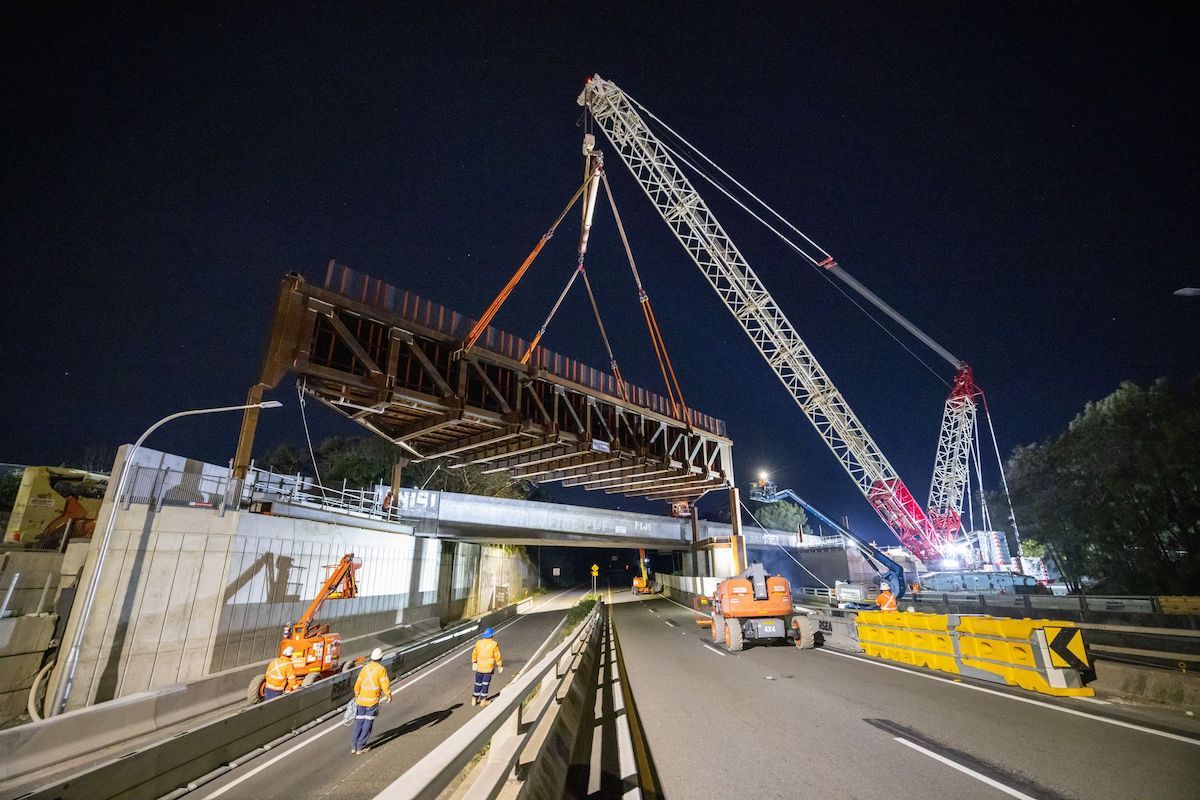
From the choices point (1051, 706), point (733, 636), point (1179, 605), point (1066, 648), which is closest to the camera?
point (1051, 706)

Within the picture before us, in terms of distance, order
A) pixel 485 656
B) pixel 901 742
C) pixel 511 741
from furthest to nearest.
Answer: pixel 485 656 < pixel 901 742 < pixel 511 741

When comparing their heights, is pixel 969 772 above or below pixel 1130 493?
below

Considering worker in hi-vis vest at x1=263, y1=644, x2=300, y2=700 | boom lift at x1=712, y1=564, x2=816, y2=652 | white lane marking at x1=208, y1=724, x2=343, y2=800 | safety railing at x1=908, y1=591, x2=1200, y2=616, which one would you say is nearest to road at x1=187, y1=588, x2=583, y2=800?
white lane marking at x1=208, y1=724, x2=343, y2=800

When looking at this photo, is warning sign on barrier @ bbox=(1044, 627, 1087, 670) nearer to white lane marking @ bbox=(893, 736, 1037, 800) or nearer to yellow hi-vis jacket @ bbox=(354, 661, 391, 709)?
white lane marking @ bbox=(893, 736, 1037, 800)

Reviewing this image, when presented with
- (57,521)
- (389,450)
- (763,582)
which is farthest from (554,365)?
(389,450)

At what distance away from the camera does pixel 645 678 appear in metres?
12.5

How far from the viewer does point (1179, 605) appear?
1803 cm

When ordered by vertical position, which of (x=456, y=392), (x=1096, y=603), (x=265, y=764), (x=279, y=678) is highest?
(x=456, y=392)

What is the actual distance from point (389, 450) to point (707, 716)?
149 ft

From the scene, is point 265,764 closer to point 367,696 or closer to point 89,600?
point 367,696

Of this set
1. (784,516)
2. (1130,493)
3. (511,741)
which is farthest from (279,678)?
(784,516)

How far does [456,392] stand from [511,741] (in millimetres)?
20006

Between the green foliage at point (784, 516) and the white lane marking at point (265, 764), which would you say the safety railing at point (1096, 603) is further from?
the green foliage at point (784, 516)

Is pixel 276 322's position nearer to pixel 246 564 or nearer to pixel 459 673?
pixel 246 564
